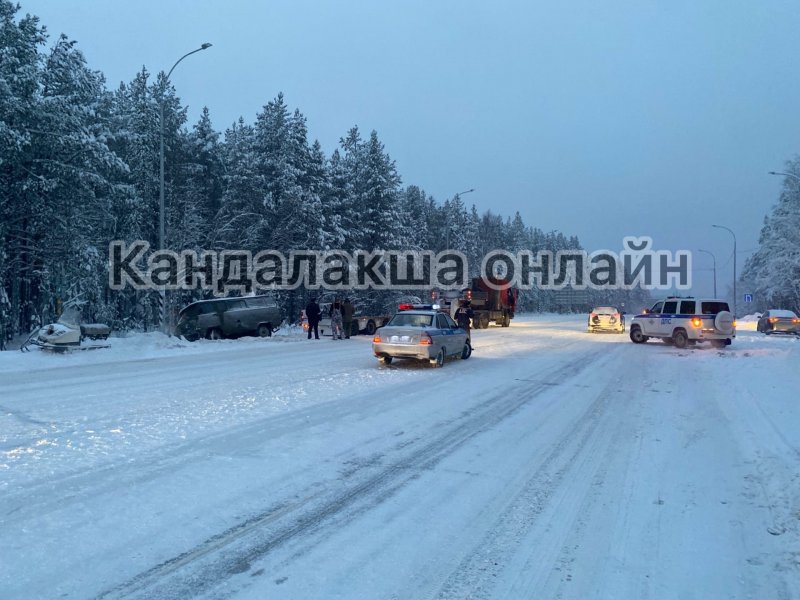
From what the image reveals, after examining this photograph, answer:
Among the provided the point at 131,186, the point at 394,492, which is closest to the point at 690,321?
the point at 394,492

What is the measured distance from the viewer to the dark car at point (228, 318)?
1069 inches

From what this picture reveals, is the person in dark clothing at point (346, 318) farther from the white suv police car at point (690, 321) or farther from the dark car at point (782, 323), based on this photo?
the dark car at point (782, 323)

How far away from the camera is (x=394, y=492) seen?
6.00 metres

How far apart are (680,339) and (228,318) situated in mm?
19650

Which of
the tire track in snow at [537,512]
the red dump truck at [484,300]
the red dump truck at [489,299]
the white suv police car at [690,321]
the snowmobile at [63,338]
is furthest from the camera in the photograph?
the red dump truck at [489,299]

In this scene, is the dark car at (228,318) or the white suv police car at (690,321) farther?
the dark car at (228,318)

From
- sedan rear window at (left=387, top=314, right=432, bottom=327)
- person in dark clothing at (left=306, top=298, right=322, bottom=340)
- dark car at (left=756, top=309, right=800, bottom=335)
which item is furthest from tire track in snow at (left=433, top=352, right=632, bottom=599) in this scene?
dark car at (left=756, top=309, right=800, bottom=335)

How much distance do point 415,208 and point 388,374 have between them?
204 feet

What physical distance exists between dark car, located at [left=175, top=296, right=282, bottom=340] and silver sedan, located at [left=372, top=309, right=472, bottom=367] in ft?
41.4

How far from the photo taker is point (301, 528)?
5.02 metres

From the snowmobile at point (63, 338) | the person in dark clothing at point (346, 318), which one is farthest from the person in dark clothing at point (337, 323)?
the snowmobile at point (63, 338)

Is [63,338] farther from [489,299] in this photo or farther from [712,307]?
[489,299]

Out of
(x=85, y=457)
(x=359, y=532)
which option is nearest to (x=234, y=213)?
(x=85, y=457)

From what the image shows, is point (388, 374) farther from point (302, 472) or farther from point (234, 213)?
point (234, 213)
